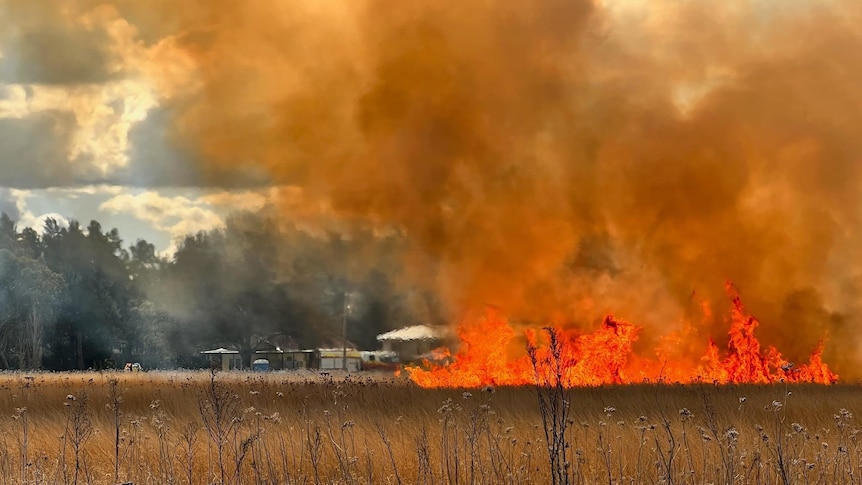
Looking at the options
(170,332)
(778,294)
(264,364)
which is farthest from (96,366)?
(778,294)

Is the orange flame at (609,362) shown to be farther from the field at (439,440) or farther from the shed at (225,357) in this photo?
the shed at (225,357)

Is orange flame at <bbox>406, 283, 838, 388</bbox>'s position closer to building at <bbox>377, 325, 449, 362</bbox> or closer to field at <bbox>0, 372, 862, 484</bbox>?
field at <bbox>0, 372, 862, 484</bbox>

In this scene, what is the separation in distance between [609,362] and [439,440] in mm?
13628

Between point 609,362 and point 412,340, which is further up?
point 412,340

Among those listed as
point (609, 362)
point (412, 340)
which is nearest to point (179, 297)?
point (412, 340)

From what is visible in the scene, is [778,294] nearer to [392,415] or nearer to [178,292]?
[392,415]

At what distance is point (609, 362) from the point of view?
28641 millimetres

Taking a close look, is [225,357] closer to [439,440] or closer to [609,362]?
[609,362]

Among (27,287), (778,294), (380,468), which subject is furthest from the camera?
(27,287)

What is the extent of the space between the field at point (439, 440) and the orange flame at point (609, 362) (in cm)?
463

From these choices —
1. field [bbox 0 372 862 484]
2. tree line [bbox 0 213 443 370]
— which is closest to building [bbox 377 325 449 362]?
tree line [bbox 0 213 443 370]

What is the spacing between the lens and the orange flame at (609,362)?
27.7 m

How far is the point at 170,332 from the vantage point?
63562 mm

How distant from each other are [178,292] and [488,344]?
2821 cm
